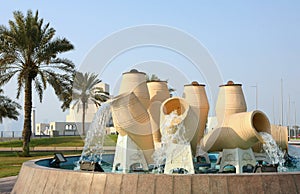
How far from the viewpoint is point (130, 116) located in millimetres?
12383

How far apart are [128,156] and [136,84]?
7.55 feet

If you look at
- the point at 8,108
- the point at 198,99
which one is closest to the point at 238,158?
the point at 198,99

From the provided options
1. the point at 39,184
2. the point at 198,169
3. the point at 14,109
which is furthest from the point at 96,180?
the point at 14,109

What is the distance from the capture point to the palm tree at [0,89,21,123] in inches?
1436

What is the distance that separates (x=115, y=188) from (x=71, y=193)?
1.07 meters

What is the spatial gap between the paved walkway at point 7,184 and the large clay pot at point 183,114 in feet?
16.4

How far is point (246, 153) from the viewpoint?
13023 millimetres

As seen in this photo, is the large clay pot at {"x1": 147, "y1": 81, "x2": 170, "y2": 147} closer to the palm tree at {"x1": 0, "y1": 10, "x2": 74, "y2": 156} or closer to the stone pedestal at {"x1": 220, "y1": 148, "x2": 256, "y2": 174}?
the stone pedestal at {"x1": 220, "y1": 148, "x2": 256, "y2": 174}

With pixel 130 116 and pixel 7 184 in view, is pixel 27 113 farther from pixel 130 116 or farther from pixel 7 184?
pixel 130 116

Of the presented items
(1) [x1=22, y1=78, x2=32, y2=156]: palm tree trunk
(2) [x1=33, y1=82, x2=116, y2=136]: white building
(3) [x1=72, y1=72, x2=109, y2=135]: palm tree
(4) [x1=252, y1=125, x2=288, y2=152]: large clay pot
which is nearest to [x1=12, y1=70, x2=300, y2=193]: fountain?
(4) [x1=252, y1=125, x2=288, y2=152]: large clay pot

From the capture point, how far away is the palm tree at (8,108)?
36.5 meters

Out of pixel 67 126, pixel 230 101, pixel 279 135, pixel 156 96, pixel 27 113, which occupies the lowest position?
pixel 67 126

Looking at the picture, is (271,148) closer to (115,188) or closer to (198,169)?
(198,169)

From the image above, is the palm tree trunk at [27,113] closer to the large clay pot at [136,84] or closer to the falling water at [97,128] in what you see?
the falling water at [97,128]
